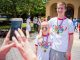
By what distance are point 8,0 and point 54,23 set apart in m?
23.2

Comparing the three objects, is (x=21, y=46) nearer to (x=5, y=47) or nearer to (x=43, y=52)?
(x=5, y=47)

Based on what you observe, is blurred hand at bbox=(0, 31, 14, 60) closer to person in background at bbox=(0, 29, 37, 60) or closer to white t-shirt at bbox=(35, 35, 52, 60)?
person in background at bbox=(0, 29, 37, 60)

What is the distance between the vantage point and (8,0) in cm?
2888

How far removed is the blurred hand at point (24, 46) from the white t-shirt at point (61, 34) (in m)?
4.17

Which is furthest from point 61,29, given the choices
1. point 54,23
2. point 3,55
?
point 3,55

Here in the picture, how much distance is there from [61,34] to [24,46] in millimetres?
4349

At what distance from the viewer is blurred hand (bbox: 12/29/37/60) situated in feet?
4.98

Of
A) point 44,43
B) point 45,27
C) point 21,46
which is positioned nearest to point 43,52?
point 44,43

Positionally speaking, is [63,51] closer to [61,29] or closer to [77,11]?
[61,29]

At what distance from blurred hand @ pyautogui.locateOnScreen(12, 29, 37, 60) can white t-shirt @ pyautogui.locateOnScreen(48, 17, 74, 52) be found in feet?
13.7

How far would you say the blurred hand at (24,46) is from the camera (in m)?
1.52

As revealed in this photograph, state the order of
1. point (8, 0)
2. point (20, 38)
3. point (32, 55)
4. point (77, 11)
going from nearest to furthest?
point (32, 55)
point (20, 38)
point (8, 0)
point (77, 11)

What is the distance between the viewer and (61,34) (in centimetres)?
591

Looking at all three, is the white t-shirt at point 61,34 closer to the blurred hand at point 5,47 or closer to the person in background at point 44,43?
the person in background at point 44,43
